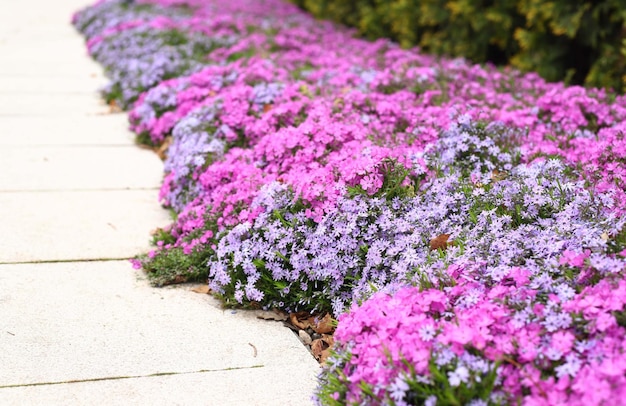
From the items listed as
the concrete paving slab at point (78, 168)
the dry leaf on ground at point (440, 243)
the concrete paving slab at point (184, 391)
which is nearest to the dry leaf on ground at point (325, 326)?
the concrete paving slab at point (184, 391)

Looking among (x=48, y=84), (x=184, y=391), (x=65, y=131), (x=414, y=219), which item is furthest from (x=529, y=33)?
(x=48, y=84)

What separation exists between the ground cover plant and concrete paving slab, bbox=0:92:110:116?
1.08m

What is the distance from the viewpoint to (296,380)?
2930 mm

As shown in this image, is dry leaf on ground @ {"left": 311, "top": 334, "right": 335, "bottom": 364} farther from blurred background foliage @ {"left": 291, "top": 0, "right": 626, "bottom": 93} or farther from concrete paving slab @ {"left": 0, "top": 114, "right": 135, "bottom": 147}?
blurred background foliage @ {"left": 291, "top": 0, "right": 626, "bottom": 93}

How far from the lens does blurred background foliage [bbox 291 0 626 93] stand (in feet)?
21.0

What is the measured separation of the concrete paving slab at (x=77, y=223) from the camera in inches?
161

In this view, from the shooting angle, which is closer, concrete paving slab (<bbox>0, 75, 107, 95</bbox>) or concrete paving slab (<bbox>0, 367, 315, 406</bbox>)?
concrete paving slab (<bbox>0, 367, 315, 406</bbox>)

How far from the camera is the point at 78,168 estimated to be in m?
5.52

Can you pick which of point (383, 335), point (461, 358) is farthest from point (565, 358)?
point (383, 335)

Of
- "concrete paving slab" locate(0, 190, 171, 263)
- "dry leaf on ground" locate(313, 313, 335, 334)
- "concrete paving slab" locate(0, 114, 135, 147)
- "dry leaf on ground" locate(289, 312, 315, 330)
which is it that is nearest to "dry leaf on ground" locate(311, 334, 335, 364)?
"dry leaf on ground" locate(313, 313, 335, 334)

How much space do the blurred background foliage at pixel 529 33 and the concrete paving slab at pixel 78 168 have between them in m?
3.77

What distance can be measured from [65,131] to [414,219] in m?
4.29

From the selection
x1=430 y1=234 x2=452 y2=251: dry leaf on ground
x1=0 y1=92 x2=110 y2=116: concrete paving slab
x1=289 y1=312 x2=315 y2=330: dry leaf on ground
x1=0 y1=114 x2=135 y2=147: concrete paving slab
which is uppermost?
x1=430 y1=234 x2=452 y2=251: dry leaf on ground

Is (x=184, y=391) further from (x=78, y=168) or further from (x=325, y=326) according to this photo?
(x=78, y=168)
